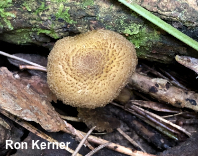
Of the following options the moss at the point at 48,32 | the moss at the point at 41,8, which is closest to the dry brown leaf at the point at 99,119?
the moss at the point at 48,32

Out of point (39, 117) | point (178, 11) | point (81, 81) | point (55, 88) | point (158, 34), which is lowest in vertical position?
point (39, 117)

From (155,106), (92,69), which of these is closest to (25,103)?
(92,69)

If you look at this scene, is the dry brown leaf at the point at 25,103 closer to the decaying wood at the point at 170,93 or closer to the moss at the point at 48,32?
the moss at the point at 48,32

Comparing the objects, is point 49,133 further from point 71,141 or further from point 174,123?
point 174,123

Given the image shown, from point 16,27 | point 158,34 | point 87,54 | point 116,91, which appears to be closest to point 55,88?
point 87,54

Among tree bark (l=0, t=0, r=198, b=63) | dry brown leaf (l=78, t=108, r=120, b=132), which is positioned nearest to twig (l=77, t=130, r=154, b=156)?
dry brown leaf (l=78, t=108, r=120, b=132)

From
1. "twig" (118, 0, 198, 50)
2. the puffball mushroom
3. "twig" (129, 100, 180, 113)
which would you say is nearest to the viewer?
the puffball mushroom

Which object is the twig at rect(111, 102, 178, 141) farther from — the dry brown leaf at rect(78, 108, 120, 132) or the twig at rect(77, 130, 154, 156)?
the twig at rect(77, 130, 154, 156)
